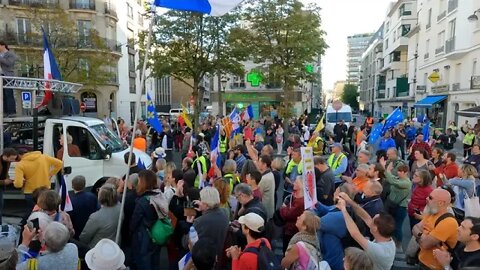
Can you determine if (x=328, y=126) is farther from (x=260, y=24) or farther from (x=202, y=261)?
(x=202, y=261)

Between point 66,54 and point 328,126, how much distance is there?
16.2 m

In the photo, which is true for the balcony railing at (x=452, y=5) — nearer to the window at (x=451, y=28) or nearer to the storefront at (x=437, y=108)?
the window at (x=451, y=28)

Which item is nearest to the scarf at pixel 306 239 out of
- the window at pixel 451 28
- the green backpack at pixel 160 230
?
the green backpack at pixel 160 230

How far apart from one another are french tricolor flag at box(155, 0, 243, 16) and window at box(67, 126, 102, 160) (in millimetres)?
4518

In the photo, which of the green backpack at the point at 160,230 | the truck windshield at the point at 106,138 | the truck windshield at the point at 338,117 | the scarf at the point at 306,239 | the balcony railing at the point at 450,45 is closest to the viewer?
the scarf at the point at 306,239

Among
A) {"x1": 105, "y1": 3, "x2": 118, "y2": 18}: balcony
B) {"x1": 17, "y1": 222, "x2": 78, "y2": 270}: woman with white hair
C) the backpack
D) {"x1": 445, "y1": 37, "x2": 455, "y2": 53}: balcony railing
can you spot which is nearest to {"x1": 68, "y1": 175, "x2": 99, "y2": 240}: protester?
{"x1": 17, "y1": 222, "x2": 78, "y2": 270}: woman with white hair

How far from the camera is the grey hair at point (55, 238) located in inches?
125

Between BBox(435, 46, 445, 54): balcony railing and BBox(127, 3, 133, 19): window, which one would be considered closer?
BBox(435, 46, 445, 54): balcony railing

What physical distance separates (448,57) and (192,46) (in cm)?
2125

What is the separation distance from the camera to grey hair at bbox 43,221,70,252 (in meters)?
3.17

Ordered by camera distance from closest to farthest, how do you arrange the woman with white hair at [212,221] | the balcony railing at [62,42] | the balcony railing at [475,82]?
the woman with white hair at [212,221], the balcony railing at [62,42], the balcony railing at [475,82]

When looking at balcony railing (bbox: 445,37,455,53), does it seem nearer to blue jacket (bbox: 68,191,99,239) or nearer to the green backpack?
the green backpack

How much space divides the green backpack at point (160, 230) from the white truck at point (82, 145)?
4.06 m

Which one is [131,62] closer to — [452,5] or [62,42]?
[62,42]
